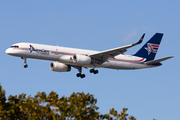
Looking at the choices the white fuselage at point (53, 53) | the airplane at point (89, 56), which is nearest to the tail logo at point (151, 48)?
the airplane at point (89, 56)

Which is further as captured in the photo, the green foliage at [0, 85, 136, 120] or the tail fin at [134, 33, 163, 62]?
the tail fin at [134, 33, 163, 62]

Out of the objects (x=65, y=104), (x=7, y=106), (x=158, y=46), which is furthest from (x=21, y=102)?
(x=158, y=46)

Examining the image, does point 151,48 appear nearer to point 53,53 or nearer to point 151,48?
point 151,48

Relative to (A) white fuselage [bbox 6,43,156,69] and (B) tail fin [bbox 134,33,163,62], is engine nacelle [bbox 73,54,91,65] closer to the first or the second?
(A) white fuselage [bbox 6,43,156,69]

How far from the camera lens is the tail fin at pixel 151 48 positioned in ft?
187

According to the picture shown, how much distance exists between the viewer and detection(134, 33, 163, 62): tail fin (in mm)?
57000

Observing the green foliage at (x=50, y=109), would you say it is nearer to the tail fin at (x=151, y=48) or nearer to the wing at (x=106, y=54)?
the wing at (x=106, y=54)

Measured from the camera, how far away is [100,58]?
51.7 m

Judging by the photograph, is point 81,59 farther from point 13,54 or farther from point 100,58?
point 13,54

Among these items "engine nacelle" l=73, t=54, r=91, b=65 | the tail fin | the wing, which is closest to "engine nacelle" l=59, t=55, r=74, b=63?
"engine nacelle" l=73, t=54, r=91, b=65

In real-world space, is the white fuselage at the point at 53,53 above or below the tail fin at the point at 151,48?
below

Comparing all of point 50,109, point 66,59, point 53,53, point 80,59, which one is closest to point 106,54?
point 80,59

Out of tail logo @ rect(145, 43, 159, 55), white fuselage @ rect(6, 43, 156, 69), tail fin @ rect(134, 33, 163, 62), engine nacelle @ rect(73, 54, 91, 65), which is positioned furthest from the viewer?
tail logo @ rect(145, 43, 159, 55)

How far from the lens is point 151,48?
5841 centimetres
